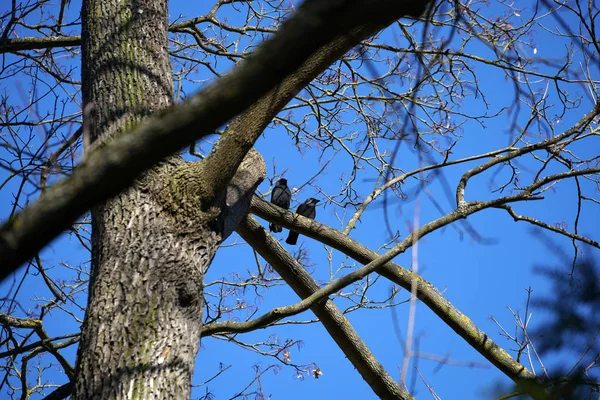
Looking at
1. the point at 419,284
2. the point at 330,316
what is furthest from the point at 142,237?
the point at 419,284

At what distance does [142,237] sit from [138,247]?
48 millimetres

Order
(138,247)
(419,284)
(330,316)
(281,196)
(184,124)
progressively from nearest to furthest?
(184,124) < (138,247) < (419,284) < (330,316) < (281,196)

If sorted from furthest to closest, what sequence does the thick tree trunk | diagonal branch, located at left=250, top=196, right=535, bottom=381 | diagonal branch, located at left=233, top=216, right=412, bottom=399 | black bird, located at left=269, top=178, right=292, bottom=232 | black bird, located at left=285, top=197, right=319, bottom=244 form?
1. black bird, located at left=285, top=197, right=319, bottom=244
2. black bird, located at left=269, top=178, right=292, bottom=232
3. diagonal branch, located at left=233, top=216, right=412, bottom=399
4. diagonal branch, located at left=250, top=196, right=535, bottom=381
5. the thick tree trunk

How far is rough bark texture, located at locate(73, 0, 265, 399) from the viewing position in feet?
7.04

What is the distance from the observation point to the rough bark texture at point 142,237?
2.15 m

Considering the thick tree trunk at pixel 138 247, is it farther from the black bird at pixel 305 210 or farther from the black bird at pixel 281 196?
the black bird at pixel 305 210

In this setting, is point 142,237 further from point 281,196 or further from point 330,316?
point 281,196

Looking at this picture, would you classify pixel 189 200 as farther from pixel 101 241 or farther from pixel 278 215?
pixel 278 215

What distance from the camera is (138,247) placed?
93.6 inches

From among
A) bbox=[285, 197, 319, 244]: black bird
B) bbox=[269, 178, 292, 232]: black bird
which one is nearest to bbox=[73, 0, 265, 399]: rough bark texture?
bbox=[269, 178, 292, 232]: black bird

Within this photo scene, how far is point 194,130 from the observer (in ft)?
3.23

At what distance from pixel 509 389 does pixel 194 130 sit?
2.84 feet

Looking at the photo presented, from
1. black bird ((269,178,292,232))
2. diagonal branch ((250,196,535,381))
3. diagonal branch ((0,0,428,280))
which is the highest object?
black bird ((269,178,292,232))

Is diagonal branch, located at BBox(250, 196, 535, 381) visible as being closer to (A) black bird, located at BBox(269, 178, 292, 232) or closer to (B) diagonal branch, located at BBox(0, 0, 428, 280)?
(B) diagonal branch, located at BBox(0, 0, 428, 280)
